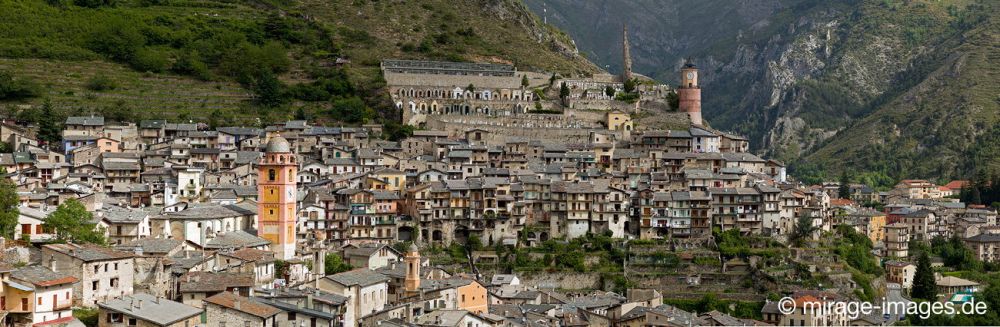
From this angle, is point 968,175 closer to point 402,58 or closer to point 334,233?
point 402,58

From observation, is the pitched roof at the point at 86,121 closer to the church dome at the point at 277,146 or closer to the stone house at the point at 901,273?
the church dome at the point at 277,146

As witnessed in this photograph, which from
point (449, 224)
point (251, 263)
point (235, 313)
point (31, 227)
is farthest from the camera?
point (449, 224)

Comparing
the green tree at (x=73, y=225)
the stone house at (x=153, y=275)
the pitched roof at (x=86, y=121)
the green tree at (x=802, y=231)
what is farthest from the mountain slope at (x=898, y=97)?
the stone house at (x=153, y=275)

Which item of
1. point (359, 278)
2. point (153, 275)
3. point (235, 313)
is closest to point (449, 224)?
point (359, 278)

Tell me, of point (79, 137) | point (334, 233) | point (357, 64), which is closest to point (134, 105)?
point (79, 137)

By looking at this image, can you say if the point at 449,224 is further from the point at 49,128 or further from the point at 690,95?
the point at 690,95

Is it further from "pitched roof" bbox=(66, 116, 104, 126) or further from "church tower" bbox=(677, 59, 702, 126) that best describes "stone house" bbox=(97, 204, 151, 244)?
"church tower" bbox=(677, 59, 702, 126)

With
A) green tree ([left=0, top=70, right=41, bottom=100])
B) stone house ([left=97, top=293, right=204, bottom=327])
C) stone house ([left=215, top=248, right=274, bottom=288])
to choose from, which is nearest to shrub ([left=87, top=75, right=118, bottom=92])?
green tree ([left=0, top=70, right=41, bottom=100])
